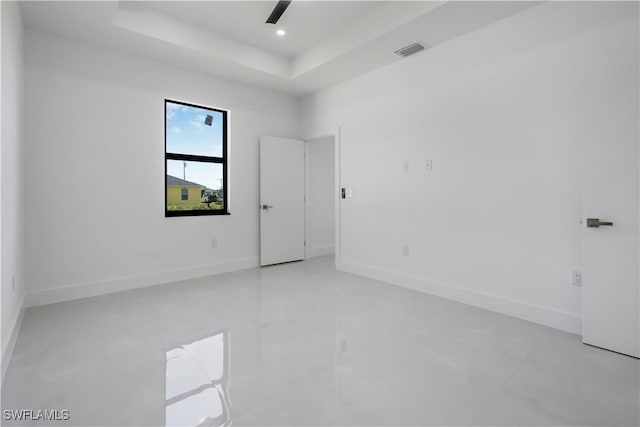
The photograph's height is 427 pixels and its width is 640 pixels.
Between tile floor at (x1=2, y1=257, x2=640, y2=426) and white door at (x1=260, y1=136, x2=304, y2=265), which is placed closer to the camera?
tile floor at (x1=2, y1=257, x2=640, y2=426)

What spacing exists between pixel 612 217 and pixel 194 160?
443cm

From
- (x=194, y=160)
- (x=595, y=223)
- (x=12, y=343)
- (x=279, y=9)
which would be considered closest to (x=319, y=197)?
(x=194, y=160)

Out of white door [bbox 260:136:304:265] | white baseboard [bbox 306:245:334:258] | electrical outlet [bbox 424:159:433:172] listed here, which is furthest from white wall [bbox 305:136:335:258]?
electrical outlet [bbox 424:159:433:172]

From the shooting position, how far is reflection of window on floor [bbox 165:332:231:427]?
1.58 metres

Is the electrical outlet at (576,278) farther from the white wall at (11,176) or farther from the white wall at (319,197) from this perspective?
the white wall at (11,176)

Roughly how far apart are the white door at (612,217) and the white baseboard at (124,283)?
401 cm

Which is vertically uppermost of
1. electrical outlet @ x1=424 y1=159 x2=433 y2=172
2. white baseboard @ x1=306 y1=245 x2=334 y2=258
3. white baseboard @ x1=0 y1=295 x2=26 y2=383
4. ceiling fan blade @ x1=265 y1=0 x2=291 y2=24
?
ceiling fan blade @ x1=265 y1=0 x2=291 y2=24

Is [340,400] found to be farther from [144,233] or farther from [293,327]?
[144,233]

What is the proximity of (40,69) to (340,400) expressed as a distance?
13.5ft

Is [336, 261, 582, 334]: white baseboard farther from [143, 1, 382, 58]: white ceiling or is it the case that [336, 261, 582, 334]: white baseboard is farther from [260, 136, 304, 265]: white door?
[143, 1, 382, 58]: white ceiling

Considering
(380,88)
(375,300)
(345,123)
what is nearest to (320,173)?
(345,123)

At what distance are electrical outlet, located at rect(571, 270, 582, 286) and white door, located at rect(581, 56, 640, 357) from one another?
0.20 m

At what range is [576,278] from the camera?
257cm

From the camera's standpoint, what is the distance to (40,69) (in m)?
3.19
